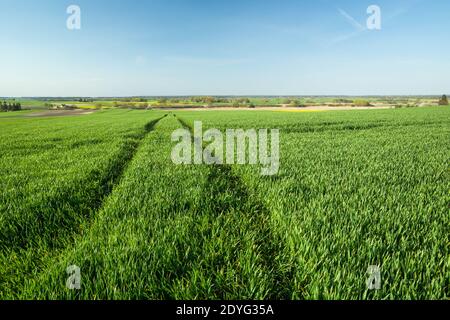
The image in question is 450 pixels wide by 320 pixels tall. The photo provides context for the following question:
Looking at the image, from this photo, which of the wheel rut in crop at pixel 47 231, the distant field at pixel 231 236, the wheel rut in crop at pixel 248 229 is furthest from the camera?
the wheel rut in crop at pixel 47 231

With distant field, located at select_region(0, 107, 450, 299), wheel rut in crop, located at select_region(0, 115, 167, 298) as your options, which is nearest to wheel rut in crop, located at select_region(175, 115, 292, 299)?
distant field, located at select_region(0, 107, 450, 299)

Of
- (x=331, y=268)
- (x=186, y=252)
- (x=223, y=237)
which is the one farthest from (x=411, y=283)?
(x=186, y=252)

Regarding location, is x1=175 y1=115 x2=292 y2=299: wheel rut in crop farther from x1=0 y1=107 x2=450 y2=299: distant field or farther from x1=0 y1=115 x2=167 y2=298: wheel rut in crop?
x1=0 y1=115 x2=167 y2=298: wheel rut in crop

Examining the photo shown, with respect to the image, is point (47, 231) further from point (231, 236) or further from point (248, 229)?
point (248, 229)

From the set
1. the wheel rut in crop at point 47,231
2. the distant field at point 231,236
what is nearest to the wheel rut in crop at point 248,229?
the distant field at point 231,236

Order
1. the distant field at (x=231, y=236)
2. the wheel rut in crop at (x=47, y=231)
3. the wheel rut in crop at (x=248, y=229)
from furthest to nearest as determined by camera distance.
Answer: the wheel rut in crop at (x=47, y=231) → the wheel rut in crop at (x=248, y=229) → the distant field at (x=231, y=236)

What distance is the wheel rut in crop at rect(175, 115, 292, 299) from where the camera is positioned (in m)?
2.89

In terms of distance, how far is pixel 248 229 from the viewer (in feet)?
13.3

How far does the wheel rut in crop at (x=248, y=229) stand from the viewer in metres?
2.89

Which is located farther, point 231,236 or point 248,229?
point 248,229

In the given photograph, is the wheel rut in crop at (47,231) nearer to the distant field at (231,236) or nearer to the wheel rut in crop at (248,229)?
the distant field at (231,236)


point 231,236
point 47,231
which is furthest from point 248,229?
point 47,231
